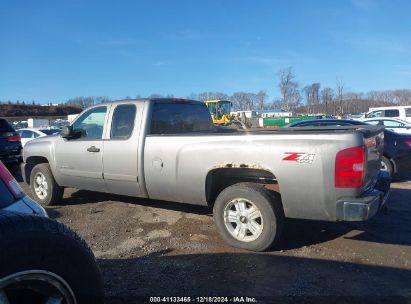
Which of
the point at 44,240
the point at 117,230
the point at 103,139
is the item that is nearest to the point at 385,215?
the point at 117,230

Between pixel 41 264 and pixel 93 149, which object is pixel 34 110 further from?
pixel 41 264

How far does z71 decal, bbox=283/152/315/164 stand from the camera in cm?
410

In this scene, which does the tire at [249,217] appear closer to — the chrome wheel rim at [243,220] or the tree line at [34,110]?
the chrome wheel rim at [243,220]

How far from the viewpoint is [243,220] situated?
15.5 feet

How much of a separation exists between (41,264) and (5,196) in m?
0.84

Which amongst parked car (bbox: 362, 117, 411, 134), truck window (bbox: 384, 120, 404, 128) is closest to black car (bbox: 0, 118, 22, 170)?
parked car (bbox: 362, 117, 411, 134)

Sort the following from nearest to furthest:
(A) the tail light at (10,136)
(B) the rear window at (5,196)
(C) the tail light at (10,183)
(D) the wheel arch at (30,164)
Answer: (B) the rear window at (5,196) → (C) the tail light at (10,183) → (D) the wheel arch at (30,164) → (A) the tail light at (10,136)

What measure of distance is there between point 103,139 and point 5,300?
171 inches

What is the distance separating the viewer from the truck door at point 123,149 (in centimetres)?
564

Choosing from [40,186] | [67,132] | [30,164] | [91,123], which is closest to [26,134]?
[30,164]

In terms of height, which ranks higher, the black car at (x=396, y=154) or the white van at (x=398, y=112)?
the white van at (x=398, y=112)

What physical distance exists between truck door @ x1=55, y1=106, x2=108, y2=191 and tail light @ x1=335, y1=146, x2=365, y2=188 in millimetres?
3644

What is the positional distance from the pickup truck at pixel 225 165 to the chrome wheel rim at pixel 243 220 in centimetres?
1

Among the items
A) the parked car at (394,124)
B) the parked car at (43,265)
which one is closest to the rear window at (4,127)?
the parked car at (43,265)
